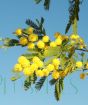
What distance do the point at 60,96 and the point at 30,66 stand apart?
757 millimetres

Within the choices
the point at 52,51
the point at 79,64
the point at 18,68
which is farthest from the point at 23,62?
the point at 79,64

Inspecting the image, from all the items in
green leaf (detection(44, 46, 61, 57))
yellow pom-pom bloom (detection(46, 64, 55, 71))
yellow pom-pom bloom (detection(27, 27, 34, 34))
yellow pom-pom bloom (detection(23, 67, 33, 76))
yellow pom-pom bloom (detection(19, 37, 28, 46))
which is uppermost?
yellow pom-pom bloom (detection(27, 27, 34, 34))

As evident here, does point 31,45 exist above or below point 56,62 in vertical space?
above

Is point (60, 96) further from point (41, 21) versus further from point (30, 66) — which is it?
point (41, 21)

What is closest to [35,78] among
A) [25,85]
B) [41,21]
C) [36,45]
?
[25,85]

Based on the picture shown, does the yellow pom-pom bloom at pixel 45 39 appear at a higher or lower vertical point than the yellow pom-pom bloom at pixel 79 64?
higher

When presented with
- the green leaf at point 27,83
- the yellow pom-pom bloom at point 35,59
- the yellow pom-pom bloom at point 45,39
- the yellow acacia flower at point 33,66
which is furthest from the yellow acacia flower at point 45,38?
the green leaf at point 27,83

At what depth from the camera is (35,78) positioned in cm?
562

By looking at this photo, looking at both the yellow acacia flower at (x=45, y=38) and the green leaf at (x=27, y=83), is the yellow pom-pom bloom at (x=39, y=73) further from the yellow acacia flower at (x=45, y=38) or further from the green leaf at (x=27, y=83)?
the yellow acacia flower at (x=45, y=38)

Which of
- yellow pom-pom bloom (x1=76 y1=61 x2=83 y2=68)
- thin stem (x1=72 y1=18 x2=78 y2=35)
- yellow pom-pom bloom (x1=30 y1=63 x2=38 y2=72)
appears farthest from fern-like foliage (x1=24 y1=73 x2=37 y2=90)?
thin stem (x1=72 y1=18 x2=78 y2=35)

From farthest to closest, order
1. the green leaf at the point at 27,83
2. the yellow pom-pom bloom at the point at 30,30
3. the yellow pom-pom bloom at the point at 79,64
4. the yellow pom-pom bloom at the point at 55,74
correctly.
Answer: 1. the yellow pom-pom bloom at the point at 30,30
2. the yellow pom-pom bloom at the point at 79,64
3. the yellow pom-pom bloom at the point at 55,74
4. the green leaf at the point at 27,83

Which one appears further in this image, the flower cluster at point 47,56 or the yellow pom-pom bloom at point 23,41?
the yellow pom-pom bloom at point 23,41

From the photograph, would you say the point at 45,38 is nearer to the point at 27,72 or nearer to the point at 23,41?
the point at 23,41

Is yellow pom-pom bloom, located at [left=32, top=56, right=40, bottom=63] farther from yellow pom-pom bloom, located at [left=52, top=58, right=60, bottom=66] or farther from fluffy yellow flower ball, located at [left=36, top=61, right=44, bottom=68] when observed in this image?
yellow pom-pom bloom, located at [left=52, top=58, right=60, bottom=66]
